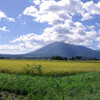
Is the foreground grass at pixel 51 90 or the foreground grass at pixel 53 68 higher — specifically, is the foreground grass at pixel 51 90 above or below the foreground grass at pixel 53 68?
above

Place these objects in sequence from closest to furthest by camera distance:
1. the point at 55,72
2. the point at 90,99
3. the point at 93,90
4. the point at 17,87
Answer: the point at 90,99
the point at 93,90
the point at 17,87
the point at 55,72

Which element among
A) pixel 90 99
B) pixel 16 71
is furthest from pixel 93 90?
pixel 16 71

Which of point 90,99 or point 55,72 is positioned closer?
point 90,99

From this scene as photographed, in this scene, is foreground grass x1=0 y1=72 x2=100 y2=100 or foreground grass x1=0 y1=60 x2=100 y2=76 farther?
foreground grass x1=0 y1=60 x2=100 y2=76

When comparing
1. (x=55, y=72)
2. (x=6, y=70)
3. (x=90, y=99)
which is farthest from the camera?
(x=6, y=70)

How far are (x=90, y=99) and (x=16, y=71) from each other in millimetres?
11743

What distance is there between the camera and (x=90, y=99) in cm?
364

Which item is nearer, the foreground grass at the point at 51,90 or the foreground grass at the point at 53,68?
the foreground grass at the point at 51,90

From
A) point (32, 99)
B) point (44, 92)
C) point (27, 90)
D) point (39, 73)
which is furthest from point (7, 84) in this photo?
point (39, 73)

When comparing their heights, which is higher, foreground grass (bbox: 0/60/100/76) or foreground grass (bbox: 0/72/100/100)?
foreground grass (bbox: 0/72/100/100)

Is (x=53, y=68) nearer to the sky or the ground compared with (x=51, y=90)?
nearer to the ground

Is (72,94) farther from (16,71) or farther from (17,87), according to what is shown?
(16,71)

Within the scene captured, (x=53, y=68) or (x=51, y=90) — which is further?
(x=53, y=68)

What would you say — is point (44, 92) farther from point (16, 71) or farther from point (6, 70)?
point (6, 70)
